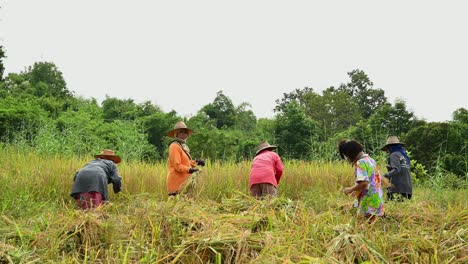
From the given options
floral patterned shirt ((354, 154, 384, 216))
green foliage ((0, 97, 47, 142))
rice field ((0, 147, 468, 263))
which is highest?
green foliage ((0, 97, 47, 142))

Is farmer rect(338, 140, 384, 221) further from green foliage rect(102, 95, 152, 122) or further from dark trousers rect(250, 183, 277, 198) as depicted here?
green foliage rect(102, 95, 152, 122)

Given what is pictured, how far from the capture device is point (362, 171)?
3982 mm

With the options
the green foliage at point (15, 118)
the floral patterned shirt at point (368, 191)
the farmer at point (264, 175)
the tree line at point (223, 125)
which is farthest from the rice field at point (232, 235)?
the green foliage at point (15, 118)

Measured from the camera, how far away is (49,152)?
30.1 ft

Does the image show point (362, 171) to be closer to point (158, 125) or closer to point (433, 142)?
point (433, 142)

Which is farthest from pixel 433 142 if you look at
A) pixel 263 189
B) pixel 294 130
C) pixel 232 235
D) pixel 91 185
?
pixel 232 235

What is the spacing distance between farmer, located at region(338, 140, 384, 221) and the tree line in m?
3.14

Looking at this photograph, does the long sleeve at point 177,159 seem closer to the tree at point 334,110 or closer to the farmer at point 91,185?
the farmer at point 91,185

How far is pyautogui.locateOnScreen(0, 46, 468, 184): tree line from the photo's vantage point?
1072cm

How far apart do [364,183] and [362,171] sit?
0.34 feet

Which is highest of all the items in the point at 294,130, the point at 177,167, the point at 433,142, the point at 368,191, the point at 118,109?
the point at 118,109

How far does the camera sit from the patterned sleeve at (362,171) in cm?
395

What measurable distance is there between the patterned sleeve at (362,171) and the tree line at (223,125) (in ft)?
10.7

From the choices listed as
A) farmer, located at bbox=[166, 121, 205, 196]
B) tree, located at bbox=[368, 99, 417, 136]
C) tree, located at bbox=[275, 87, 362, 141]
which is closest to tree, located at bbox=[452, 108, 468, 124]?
tree, located at bbox=[368, 99, 417, 136]
